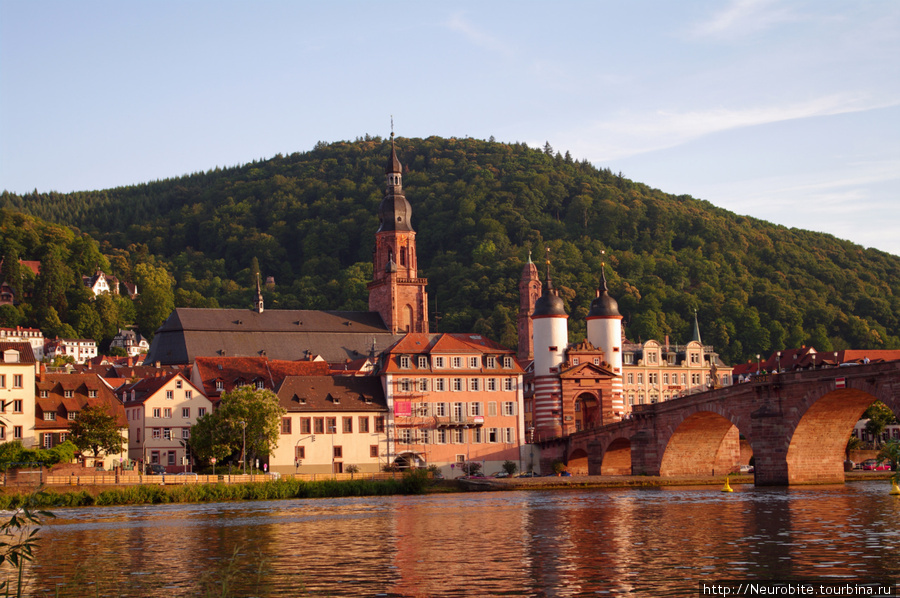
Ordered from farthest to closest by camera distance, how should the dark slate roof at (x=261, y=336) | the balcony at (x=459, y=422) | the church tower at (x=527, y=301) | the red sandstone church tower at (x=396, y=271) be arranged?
1. the church tower at (x=527, y=301)
2. the red sandstone church tower at (x=396, y=271)
3. the dark slate roof at (x=261, y=336)
4. the balcony at (x=459, y=422)

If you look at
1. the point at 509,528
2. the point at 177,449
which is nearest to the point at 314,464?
the point at 177,449

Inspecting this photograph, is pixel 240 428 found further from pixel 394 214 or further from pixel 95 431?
pixel 394 214

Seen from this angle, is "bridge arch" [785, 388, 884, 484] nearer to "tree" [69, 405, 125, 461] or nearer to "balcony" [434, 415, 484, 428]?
"balcony" [434, 415, 484, 428]

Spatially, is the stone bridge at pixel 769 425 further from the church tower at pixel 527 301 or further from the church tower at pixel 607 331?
the church tower at pixel 527 301

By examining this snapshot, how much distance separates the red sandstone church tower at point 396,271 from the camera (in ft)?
504

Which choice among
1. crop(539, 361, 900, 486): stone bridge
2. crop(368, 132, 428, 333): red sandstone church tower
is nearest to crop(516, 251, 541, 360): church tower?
crop(368, 132, 428, 333): red sandstone church tower

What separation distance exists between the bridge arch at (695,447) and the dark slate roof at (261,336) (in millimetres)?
64928

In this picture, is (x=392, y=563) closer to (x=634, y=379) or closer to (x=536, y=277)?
(x=634, y=379)

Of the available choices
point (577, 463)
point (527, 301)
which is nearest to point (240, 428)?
point (577, 463)

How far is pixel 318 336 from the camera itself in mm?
143250

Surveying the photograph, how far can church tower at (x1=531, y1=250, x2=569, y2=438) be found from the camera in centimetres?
10119

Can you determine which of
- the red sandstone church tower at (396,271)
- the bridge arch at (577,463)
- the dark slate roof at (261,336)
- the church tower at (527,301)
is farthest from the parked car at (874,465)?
the church tower at (527,301)

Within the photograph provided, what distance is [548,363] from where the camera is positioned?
102 metres

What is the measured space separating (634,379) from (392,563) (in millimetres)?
104496
